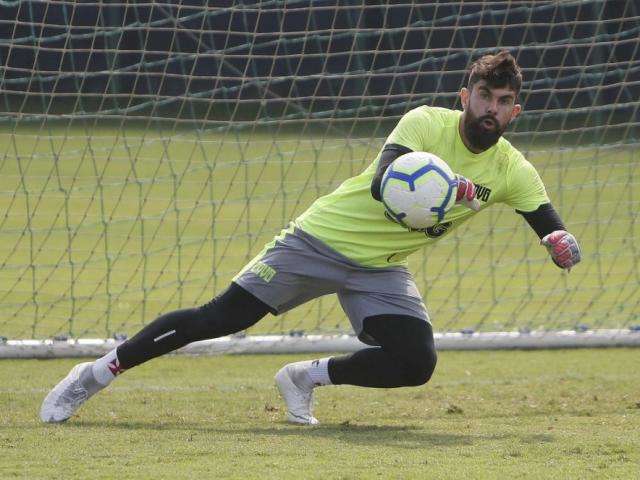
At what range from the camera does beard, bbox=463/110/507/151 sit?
588 centimetres

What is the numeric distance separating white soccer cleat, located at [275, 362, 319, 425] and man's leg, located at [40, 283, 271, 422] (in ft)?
1.41

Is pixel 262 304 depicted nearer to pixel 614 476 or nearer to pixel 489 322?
pixel 614 476

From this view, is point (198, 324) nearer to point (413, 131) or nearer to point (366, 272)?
point (366, 272)

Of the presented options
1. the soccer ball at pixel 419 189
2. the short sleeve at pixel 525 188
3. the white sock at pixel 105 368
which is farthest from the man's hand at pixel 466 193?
the white sock at pixel 105 368

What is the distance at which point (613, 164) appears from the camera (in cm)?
1121

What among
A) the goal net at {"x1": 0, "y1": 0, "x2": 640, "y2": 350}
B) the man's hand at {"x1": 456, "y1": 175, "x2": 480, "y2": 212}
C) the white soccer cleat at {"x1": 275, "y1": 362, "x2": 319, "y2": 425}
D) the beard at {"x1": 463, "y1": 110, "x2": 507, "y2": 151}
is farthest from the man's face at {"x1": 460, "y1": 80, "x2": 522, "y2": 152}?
the goal net at {"x1": 0, "y1": 0, "x2": 640, "y2": 350}

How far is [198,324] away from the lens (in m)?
6.16

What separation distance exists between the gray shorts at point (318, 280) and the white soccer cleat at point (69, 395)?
94cm

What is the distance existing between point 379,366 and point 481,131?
4.25 ft

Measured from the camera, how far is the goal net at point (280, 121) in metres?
8.84

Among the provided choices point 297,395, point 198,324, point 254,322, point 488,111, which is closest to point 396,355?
point 297,395

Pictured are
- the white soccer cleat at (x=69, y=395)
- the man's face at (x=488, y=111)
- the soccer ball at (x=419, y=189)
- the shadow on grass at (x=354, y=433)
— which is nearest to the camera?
the soccer ball at (x=419, y=189)

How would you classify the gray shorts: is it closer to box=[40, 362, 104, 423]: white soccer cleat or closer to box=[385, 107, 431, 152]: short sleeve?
box=[385, 107, 431, 152]: short sleeve

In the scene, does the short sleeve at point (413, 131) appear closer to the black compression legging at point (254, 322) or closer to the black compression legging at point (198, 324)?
the black compression legging at point (254, 322)
